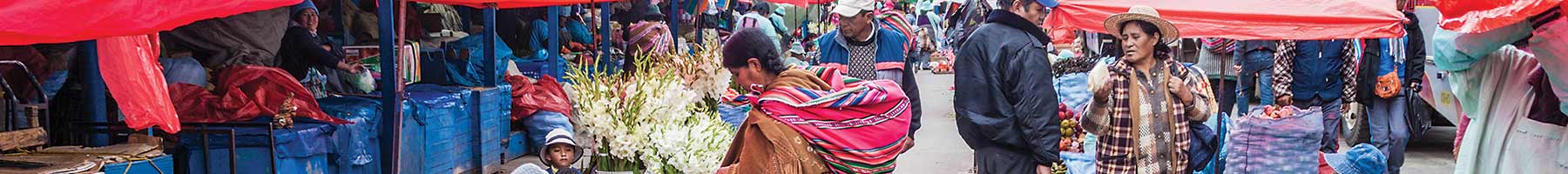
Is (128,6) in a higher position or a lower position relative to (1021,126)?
higher

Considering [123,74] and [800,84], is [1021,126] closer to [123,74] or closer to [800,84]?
[800,84]

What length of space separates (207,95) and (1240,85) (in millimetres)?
5671

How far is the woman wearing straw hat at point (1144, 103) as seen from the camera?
5.20 meters

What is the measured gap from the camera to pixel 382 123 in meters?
6.97

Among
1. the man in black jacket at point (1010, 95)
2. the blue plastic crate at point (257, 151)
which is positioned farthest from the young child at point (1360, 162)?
the blue plastic crate at point (257, 151)

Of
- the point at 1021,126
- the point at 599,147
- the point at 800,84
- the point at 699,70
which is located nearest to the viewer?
the point at 800,84

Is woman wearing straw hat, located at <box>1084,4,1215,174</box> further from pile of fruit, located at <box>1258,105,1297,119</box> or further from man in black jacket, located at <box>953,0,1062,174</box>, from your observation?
pile of fruit, located at <box>1258,105,1297,119</box>

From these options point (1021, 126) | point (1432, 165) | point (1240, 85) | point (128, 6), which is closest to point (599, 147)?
point (1021, 126)

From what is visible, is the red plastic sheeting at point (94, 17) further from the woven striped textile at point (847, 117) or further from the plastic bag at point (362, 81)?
the plastic bag at point (362, 81)

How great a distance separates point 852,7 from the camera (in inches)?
402

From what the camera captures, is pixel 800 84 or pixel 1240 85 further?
pixel 1240 85

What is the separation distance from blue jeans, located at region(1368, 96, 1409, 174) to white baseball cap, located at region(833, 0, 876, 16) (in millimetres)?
3311

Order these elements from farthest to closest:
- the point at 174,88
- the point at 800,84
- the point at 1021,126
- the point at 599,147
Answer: the point at 599,147, the point at 174,88, the point at 1021,126, the point at 800,84

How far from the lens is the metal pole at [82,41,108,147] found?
5.59m
